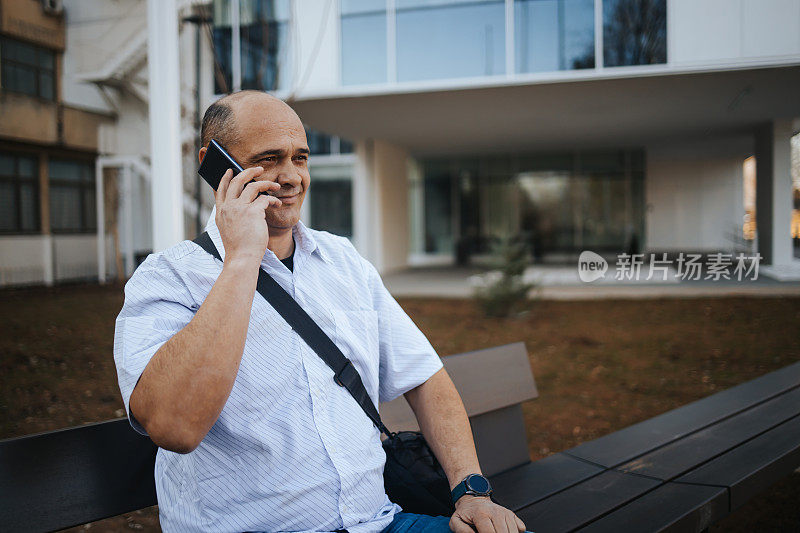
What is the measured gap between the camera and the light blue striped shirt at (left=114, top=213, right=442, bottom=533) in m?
1.53

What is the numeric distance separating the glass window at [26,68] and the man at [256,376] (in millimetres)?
1787

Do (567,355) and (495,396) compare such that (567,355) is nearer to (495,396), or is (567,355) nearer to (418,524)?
(495,396)

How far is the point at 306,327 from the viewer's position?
1.67 m

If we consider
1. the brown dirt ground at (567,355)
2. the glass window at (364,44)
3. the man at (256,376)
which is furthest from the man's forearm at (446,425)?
the glass window at (364,44)

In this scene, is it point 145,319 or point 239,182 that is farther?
point 239,182

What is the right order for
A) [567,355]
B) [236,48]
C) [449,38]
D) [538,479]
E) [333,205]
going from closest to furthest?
[538,479]
[567,355]
[236,48]
[449,38]
[333,205]

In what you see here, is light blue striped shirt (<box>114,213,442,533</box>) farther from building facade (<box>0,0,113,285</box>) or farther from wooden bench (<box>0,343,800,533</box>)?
building facade (<box>0,0,113,285</box>)

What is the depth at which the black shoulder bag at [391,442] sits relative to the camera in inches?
65.6

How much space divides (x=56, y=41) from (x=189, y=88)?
1459mm

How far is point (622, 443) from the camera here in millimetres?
2816

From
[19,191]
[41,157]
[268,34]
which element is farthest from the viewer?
[268,34]

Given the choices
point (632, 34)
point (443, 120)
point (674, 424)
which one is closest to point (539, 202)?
point (443, 120)

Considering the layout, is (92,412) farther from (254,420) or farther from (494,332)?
(494,332)

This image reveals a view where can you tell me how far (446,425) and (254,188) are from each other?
0.93 metres
